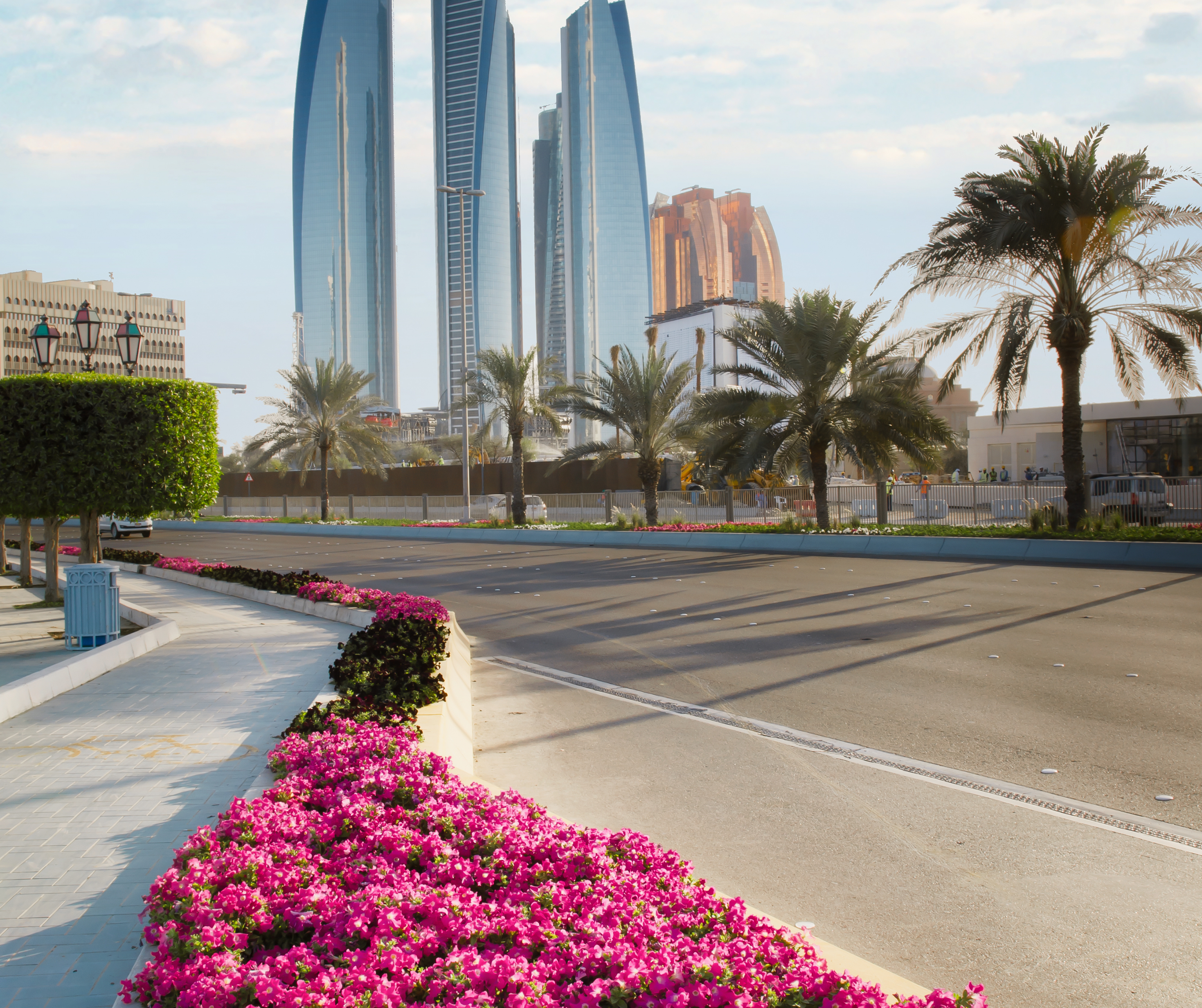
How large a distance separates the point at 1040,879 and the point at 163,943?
3622 millimetres

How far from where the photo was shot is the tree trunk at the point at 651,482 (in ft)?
101

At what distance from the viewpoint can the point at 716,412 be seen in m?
25.4

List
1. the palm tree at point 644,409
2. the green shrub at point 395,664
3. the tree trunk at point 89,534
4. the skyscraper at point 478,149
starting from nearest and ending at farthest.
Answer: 1. the green shrub at point 395,664
2. the tree trunk at point 89,534
3. the palm tree at point 644,409
4. the skyscraper at point 478,149

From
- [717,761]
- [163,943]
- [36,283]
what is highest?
[36,283]

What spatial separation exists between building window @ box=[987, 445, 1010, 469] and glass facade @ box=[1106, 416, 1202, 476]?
7.83m

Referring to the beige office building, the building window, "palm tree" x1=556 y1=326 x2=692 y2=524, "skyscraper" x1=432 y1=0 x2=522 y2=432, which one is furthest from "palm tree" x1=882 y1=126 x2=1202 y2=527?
"skyscraper" x1=432 y1=0 x2=522 y2=432

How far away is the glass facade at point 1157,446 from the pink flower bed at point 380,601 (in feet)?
137

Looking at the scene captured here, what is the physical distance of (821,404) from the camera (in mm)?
24828

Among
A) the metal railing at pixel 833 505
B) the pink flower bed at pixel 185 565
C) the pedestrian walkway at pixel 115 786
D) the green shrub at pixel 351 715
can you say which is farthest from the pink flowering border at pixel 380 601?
the metal railing at pixel 833 505

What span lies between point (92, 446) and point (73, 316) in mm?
64515

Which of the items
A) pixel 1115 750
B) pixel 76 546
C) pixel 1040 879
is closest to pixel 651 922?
pixel 1040 879

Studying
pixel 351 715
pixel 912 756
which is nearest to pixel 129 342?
pixel 351 715

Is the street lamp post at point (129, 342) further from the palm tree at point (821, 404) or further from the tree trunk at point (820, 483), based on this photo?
the tree trunk at point (820, 483)

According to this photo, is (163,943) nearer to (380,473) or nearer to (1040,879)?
(1040,879)
